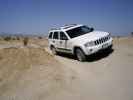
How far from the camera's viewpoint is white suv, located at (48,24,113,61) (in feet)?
31.0

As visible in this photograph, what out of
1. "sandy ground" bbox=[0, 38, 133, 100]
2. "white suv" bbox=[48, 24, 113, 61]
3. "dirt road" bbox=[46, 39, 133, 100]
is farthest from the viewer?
"white suv" bbox=[48, 24, 113, 61]

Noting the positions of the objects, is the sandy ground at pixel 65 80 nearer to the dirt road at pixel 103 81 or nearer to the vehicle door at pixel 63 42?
the dirt road at pixel 103 81

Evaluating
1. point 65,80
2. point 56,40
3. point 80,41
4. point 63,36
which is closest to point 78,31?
point 63,36

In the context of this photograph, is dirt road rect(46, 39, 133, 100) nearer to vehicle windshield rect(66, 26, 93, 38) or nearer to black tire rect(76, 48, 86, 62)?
black tire rect(76, 48, 86, 62)

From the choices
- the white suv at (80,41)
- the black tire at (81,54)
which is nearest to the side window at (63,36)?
the white suv at (80,41)

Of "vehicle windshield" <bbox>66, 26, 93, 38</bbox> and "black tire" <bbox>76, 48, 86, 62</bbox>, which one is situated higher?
"vehicle windshield" <bbox>66, 26, 93, 38</bbox>

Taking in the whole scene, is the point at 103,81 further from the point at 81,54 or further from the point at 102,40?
the point at 102,40

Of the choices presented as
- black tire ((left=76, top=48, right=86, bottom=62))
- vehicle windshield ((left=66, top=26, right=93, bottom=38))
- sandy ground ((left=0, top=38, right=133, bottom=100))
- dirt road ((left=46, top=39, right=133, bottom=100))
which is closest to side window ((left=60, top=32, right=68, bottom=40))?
vehicle windshield ((left=66, top=26, right=93, bottom=38))

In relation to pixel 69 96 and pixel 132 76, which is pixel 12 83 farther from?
pixel 132 76

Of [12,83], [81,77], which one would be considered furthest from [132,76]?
[12,83]

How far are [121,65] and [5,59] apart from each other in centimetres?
633

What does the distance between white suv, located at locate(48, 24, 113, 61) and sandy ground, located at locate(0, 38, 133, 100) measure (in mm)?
698

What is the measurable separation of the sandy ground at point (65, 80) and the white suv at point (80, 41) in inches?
27.5

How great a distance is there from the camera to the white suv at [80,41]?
31.0 feet
